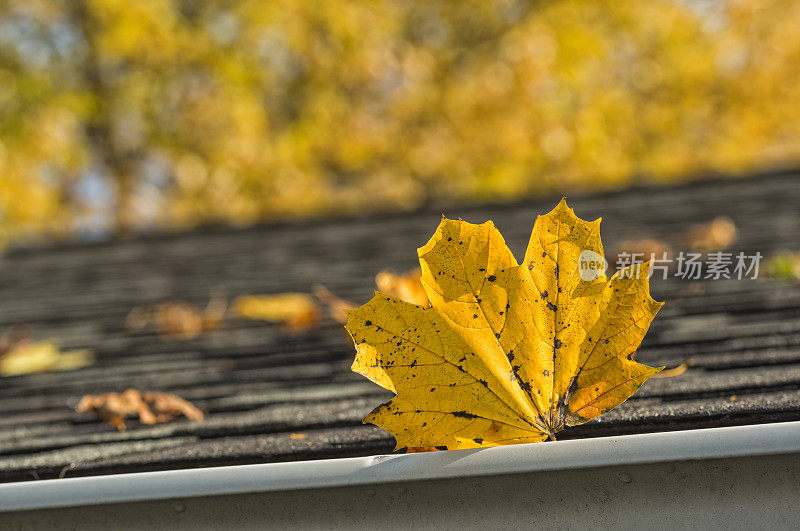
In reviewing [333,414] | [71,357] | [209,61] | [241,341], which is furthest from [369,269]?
[209,61]

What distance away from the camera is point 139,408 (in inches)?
63.1

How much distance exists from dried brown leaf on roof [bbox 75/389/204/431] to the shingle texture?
0.12ft

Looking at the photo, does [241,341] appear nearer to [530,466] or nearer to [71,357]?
[71,357]

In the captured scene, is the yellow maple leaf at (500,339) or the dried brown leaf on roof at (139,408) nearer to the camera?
the yellow maple leaf at (500,339)

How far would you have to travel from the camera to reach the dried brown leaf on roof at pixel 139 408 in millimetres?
1588

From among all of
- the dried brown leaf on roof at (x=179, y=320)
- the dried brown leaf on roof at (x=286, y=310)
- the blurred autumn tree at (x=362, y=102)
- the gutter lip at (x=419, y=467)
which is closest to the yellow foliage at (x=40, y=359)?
the dried brown leaf on roof at (x=179, y=320)

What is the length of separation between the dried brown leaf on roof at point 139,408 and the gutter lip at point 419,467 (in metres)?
0.50

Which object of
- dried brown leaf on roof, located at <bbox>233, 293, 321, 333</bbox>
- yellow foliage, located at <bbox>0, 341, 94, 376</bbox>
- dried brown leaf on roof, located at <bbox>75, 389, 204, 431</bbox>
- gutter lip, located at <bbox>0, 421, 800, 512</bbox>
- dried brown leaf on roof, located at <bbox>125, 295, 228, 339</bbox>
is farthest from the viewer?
dried brown leaf on roof, located at <bbox>125, 295, 228, 339</bbox>

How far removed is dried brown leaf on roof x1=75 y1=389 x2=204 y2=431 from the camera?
1.59 meters

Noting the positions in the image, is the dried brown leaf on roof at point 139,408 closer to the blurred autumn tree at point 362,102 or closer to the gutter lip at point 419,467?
the gutter lip at point 419,467

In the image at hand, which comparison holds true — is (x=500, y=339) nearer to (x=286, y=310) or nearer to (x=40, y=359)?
(x=286, y=310)

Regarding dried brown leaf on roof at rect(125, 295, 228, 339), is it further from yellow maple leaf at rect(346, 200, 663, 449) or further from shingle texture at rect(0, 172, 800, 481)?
yellow maple leaf at rect(346, 200, 663, 449)

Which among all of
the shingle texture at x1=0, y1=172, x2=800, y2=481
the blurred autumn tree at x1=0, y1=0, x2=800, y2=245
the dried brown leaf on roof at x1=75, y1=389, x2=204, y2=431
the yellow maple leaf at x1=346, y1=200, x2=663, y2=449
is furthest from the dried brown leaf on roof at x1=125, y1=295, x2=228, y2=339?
the blurred autumn tree at x1=0, y1=0, x2=800, y2=245

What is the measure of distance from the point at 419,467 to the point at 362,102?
1283 centimetres
